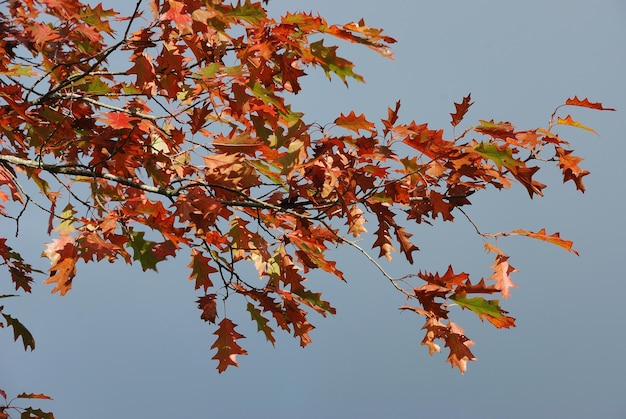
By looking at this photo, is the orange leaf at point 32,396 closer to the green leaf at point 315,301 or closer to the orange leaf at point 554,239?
the green leaf at point 315,301

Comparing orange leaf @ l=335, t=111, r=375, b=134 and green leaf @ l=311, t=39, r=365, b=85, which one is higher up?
green leaf @ l=311, t=39, r=365, b=85

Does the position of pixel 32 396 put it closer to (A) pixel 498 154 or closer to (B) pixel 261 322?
(B) pixel 261 322

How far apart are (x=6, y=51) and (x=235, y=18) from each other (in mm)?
1178

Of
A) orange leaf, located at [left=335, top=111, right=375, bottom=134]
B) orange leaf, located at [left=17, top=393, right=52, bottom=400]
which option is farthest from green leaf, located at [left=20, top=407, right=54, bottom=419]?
orange leaf, located at [left=335, top=111, right=375, bottom=134]

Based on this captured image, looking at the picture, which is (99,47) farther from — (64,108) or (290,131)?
(290,131)

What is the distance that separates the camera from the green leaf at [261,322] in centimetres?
300

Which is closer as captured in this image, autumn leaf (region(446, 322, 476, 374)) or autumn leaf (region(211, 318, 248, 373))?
autumn leaf (region(446, 322, 476, 374))

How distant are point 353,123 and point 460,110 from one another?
1.11 feet

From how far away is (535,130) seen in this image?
2225 mm

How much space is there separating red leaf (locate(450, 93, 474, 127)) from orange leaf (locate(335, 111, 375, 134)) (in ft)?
0.84

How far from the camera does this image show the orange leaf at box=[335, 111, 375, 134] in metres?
2.30

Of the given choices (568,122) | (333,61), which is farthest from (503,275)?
(333,61)

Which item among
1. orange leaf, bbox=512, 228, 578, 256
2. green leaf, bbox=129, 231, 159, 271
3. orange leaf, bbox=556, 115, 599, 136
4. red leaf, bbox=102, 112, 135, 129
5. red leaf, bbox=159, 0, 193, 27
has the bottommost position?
orange leaf, bbox=512, 228, 578, 256

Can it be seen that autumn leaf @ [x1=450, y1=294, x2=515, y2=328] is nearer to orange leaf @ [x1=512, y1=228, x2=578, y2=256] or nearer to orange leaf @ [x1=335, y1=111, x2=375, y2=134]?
orange leaf @ [x1=512, y1=228, x2=578, y2=256]
